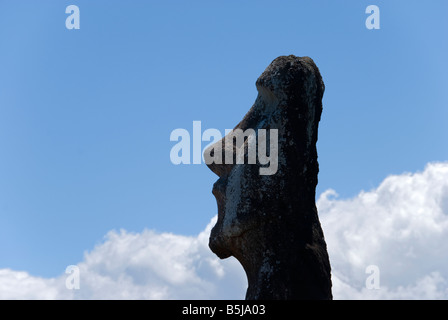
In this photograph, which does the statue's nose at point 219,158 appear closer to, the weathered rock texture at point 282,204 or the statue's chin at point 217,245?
the weathered rock texture at point 282,204

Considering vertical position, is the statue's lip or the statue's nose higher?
the statue's nose

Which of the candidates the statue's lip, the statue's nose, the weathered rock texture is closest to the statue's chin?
the weathered rock texture

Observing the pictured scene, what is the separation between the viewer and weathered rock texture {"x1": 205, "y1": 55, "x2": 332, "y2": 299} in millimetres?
15953

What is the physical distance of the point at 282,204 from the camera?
16.1m

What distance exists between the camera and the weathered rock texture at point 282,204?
16.0 meters

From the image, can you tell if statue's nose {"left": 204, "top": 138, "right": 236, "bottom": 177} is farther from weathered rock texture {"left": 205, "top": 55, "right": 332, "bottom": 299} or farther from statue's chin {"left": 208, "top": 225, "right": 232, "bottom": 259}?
statue's chin {"left": 208, "top": 225, "right": 232, "bottom": 259}

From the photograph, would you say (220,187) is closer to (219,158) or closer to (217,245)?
(219,158)

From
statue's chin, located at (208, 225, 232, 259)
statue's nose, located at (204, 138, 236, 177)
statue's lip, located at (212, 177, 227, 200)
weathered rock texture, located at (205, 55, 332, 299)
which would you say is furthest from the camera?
statue's nose, located at (204, 138, 236, 177)

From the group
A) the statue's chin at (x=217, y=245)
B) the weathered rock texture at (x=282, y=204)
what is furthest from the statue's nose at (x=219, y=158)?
the statue's chin at (x=217, y=245)

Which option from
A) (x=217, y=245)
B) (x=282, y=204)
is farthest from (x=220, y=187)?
(x=282, y=204)

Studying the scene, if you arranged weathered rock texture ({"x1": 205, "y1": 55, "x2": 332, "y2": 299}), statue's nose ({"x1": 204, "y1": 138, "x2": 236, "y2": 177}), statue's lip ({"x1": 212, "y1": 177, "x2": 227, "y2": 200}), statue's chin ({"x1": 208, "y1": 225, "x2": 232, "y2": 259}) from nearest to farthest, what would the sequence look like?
weathered rock texture ({"x1": 205, "y1": 55, "x2": 332, "y2": 299}) → statue's chin ({"x1": 208, "y1": 225, "x2": 232, "y2": 259}) → statue's lip ({"x1": 212, "y1": 177, "x2": 227, "y2": 200}) → statue's nose ({"x1": 204, "y1": 138, "x2": 236, "y2": 177})

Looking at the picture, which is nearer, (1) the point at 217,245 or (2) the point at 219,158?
(1) the point at 217,245
